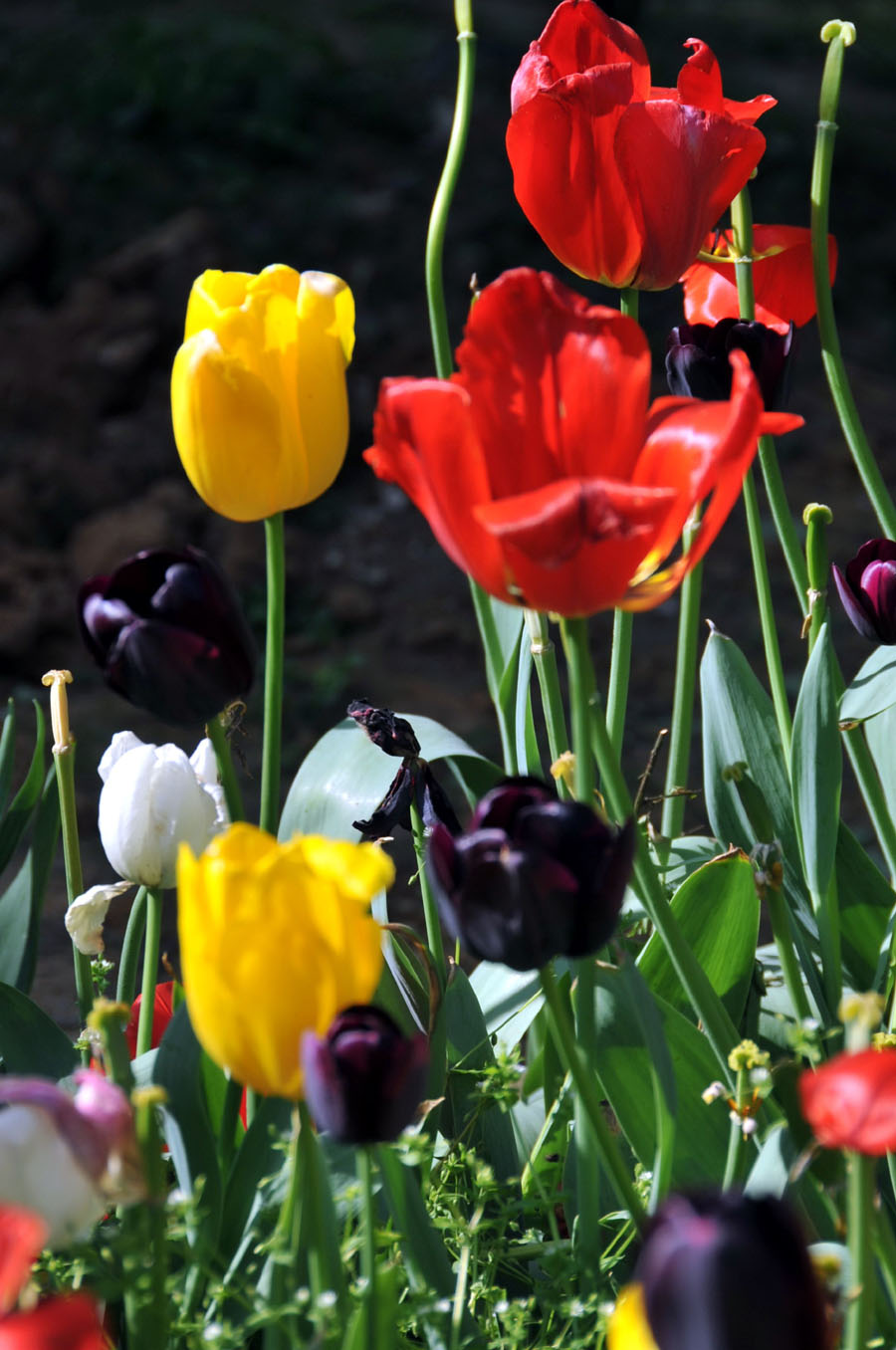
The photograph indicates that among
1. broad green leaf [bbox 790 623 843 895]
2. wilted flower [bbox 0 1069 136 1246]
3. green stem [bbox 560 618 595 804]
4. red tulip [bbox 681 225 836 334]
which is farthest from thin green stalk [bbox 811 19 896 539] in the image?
wilted flower [bbox 0 1069 136 1246]

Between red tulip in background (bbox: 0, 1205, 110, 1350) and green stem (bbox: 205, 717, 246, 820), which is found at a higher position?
green stem (bbox: 205, 717, 246, 820)

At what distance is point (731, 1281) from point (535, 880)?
16cm

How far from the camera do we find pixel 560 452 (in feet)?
2.00

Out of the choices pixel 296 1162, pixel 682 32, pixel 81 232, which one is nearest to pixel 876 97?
pixel 682 32

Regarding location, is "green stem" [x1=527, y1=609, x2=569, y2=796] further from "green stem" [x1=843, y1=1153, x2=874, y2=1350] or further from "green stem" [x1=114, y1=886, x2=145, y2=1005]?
"green stem" [x1=843, y1=1153, x2=874, y2=1350]

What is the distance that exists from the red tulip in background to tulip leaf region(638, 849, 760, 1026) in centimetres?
52

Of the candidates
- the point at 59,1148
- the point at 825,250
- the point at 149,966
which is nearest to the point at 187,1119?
the point at 149,966

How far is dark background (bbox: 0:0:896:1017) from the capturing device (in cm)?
337

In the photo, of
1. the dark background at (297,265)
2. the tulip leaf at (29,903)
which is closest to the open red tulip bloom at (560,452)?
the tulip leaf at (29,903)

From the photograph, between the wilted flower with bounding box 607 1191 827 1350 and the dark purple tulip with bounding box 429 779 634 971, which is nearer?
the wilted flower with bounding box 607 1191 827 1350

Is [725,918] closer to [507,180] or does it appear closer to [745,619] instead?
[745,619]

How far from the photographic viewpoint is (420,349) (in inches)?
170

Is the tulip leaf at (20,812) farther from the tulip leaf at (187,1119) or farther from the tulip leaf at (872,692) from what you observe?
the tulip leaf at (872,692)

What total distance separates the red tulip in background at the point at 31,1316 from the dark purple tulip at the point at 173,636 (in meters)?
0.25
